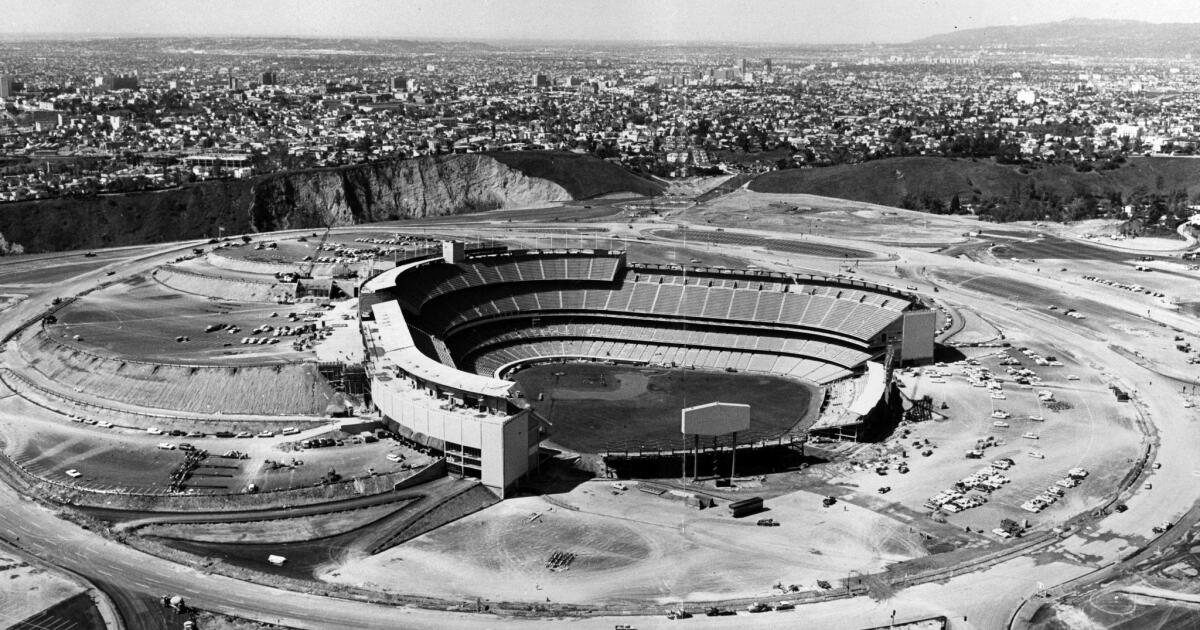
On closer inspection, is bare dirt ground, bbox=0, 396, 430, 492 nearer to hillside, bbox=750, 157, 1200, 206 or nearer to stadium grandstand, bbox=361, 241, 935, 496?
stadium grandstand, bbox=361, 241, 935, 496

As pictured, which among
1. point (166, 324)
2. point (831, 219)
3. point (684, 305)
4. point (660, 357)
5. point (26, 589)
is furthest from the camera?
point (831, 219)

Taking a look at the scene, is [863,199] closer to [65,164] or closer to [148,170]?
[148,170]

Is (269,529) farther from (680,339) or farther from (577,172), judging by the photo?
(577,172)

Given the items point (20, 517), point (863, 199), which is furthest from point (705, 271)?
point (863, 199)

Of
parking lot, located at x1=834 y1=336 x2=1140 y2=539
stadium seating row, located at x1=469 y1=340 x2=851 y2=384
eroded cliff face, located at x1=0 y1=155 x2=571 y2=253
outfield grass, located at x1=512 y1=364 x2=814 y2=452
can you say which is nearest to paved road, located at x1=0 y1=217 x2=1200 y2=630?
parking lot, located at x1=834 y1=336 x2=1140 y2=539

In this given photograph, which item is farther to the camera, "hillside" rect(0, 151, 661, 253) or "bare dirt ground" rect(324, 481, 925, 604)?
"hillside" rect(0, 151, 661, 253)

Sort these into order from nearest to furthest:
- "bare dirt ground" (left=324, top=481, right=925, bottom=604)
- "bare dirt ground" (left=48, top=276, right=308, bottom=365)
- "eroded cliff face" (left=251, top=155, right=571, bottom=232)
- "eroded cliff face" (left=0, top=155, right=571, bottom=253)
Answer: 1. "bare dirt ground" (left=324, top=481, right=925, bottom=604)
2. "bare dirt ground" (left=48, top=276, right=308, bottom=365)
3. "eroded cliff face" (left=0, top=155, right=571, bottom=253)
4. "eroded cliff face" (left=251, top=155, right=571, bottom=232)

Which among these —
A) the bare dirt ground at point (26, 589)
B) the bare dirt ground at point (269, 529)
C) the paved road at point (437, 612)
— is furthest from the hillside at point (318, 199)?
the bare dirt ground at point (26, 589)

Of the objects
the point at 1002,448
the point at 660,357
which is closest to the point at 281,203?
the point at 660,357
